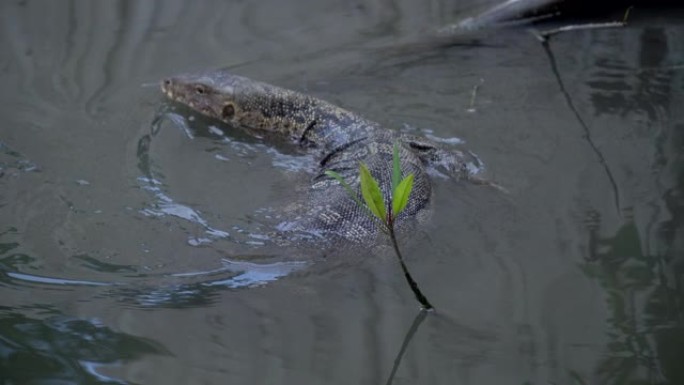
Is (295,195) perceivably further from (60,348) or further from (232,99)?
(60,348)

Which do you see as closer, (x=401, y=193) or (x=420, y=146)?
(x=401, y=193)

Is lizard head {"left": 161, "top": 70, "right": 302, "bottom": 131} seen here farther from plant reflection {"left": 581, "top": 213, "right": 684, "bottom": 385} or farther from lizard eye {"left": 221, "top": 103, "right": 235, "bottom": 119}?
plant reflection {"left": 581, "top": 213, "right": 684, "bottom": 385}

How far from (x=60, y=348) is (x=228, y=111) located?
8.63 feet

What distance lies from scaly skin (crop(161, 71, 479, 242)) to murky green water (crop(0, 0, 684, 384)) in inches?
4.7

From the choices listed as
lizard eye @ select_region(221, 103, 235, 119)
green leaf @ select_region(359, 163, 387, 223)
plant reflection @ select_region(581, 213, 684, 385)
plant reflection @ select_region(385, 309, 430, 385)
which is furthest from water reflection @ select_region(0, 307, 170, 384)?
lizard eye @ select_region(221, 103, 235, 119)

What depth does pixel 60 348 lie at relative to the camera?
11.0 feet

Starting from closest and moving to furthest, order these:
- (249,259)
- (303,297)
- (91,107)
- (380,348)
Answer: (380,348), (303,297), (249,259), (91,107)

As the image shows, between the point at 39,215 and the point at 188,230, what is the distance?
0.68 m

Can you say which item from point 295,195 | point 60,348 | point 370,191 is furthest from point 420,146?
point 60,348

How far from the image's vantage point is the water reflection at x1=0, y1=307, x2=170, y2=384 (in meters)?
3.19

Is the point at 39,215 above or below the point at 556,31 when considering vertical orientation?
below

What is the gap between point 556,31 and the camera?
255 inches

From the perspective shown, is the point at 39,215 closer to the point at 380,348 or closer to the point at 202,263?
the point at 202,263

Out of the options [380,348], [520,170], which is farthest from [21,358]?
[520,170]
